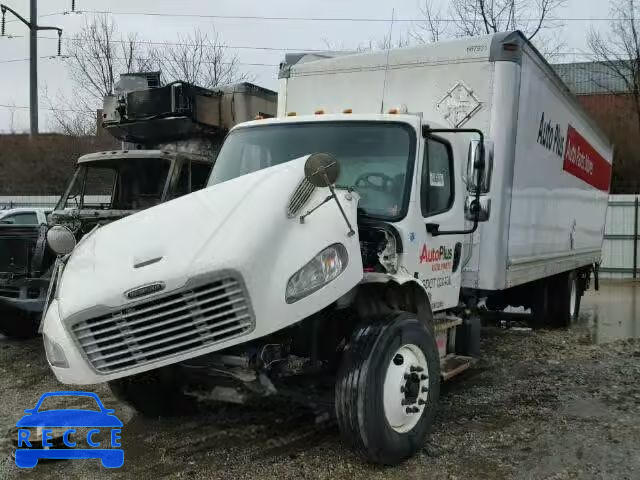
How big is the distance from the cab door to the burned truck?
2794 millimetres

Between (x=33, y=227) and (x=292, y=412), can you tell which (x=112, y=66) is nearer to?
(x=33, y=227)

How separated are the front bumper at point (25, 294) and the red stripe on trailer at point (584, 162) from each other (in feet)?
21.3

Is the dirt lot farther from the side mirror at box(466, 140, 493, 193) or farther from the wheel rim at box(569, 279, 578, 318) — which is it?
the wheel rim at box(569, 279, 578, 318)

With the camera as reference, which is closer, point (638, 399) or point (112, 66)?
point (638, 399)

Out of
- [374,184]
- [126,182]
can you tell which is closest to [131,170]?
[126,182]

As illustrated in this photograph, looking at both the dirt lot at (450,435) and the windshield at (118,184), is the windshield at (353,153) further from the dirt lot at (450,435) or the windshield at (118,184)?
the windshield at (118,184)

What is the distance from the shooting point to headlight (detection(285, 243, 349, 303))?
364 centimetres

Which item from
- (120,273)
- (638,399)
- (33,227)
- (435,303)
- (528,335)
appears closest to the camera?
(120,273)

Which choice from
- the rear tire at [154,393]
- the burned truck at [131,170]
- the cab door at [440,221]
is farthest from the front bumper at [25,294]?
the cab door at [440,221]

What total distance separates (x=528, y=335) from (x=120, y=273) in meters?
7.12

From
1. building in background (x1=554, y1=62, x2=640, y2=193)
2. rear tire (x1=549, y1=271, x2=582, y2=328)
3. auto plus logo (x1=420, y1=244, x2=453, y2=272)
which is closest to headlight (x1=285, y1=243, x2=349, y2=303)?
auto plus logo (x1=420, y1=244, x2=453, y2=272)

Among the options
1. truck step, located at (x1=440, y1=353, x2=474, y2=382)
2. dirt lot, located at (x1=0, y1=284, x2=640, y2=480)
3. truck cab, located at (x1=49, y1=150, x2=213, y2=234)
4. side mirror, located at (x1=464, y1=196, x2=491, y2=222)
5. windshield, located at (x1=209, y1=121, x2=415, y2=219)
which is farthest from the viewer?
truck cab, located at (x1=49, y1=150, x2=213, y2=234)

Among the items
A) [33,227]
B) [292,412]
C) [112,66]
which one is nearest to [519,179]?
[292,412]

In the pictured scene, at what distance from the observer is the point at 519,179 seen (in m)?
6.45
